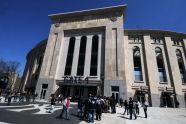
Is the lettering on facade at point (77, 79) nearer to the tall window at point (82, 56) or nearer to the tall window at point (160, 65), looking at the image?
the tall window at point (82, 56)

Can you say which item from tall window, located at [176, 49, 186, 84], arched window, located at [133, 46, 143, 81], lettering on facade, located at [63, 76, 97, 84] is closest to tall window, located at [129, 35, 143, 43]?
arched window, located at [133, 46, 143, 81]

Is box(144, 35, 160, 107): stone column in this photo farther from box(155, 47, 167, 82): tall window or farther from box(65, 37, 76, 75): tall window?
box(65, 37, 76, 75): tall window

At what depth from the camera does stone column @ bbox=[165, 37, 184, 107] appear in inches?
1146

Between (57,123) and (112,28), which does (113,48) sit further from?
(57,123)

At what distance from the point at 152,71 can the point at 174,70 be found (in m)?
5.16

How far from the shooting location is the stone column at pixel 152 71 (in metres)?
28.9

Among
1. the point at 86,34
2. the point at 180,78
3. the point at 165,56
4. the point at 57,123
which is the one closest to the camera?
the point at 57,123

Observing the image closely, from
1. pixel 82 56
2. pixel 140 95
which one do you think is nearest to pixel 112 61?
pixel 82 56

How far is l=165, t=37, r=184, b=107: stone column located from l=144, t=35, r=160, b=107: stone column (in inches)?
141

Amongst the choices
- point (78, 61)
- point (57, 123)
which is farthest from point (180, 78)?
point (57, 123)

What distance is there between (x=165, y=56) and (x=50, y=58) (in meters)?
28.7

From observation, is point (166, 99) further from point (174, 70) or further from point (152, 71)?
point (174, 70)

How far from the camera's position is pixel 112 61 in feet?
99.0

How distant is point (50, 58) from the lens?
34688 millimetres
